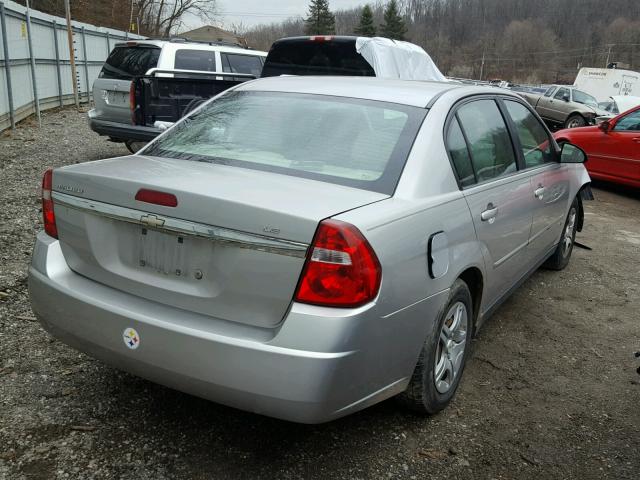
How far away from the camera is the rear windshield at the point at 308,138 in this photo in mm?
2699

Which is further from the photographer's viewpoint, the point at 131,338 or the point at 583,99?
the point at 583,99

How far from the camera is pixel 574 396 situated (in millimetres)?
3324

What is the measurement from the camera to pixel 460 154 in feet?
10.1

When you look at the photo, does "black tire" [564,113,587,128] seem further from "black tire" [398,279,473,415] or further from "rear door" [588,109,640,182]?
"black tire" [398,279,473,415]

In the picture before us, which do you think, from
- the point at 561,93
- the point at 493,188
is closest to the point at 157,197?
the point at 493,188

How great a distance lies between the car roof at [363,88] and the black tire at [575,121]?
18.7 meters

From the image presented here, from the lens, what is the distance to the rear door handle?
10.2 ft

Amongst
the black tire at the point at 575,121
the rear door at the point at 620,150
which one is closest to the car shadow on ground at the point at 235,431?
the rear door at the point at 620,150

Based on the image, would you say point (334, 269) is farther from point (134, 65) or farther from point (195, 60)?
point (195, 60)

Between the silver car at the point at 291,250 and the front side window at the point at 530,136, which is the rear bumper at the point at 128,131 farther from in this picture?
the front side window at the point at 530,136

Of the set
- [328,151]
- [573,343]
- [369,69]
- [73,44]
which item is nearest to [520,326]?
[573,343]

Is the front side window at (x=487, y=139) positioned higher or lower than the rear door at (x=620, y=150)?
higher

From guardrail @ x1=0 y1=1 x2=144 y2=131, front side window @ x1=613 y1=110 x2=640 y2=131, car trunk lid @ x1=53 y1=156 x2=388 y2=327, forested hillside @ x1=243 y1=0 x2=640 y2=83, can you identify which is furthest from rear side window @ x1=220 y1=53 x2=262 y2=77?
forested hillside @ x1=243 y1=0 x2=640 y2=83

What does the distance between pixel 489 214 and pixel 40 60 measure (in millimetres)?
14334
